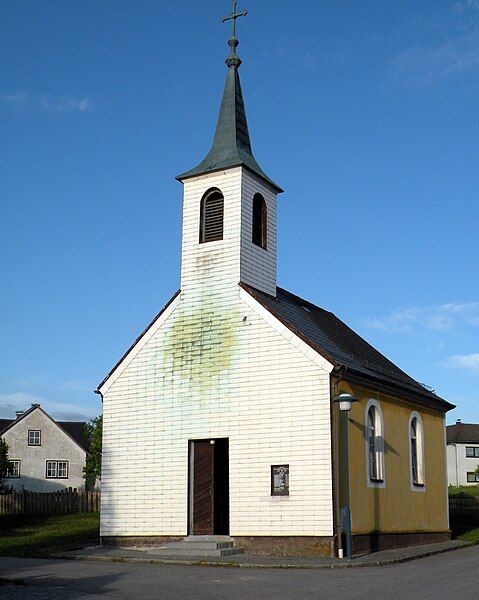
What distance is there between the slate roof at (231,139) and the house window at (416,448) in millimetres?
9225

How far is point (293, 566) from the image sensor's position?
18.6 metres

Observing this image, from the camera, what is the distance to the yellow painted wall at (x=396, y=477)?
22688 millimetres

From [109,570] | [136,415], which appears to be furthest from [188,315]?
[109,570]

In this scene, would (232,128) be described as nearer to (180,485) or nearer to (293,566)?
(180,485)

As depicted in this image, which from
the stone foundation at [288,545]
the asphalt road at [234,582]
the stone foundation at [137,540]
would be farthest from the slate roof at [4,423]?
the asphalt road at [234,582]

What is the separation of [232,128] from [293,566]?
47.9 feet

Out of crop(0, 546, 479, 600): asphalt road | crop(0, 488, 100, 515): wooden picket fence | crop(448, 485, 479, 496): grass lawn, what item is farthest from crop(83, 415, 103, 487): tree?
crop(0, 546, 479, 600): asphalt road

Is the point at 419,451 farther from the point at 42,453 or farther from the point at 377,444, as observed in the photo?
the point at 42,453

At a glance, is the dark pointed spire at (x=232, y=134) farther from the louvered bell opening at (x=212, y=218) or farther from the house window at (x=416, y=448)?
the house window at (x=416, y=448)

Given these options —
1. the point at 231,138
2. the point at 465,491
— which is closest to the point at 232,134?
the point at 231,138

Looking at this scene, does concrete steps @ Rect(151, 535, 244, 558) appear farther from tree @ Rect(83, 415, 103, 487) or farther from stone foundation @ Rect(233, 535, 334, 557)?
tree @ Rect(83, 415, 103, 487)

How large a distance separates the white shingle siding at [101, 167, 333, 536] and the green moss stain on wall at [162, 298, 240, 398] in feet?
0.11

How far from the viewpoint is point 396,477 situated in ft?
83.8

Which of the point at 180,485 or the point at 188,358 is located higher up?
A: the point at 188,358
